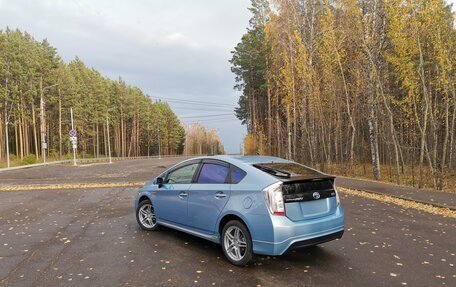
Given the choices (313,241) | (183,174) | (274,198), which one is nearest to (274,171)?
(274,198)

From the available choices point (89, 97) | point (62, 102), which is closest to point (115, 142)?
point (89, 97)

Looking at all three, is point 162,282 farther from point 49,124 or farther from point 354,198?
point 49,124

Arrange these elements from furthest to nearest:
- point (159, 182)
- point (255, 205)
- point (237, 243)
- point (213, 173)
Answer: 1. point (159, 182)
2. point (213, 173)
3. point (237, 243)
4. point (255, 205)

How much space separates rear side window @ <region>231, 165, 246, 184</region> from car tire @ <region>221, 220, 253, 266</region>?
0.61 m

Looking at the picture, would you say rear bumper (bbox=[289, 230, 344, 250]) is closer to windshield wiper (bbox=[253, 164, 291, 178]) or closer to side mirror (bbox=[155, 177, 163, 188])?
windshield wiper (bbox=[253, 164, 291, 178])

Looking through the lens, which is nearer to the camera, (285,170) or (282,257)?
(285,170)

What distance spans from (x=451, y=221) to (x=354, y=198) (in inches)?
147

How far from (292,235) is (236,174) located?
1.26 m

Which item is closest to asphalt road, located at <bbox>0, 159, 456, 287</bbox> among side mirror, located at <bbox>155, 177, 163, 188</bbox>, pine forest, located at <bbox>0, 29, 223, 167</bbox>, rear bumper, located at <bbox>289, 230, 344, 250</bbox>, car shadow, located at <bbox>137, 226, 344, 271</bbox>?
car shadow, located at <bbox>137, 226, 344, 271</bbox>

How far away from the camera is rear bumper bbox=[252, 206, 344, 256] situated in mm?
4711

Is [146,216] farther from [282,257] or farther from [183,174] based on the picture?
[282,257]

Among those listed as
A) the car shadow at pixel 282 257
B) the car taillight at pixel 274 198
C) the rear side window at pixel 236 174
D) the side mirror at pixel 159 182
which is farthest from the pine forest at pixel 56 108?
the car taillight at pixel 274 198

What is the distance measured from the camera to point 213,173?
5887 millimetres

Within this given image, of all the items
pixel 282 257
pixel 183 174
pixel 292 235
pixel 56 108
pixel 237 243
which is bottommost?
pixel 282 257
